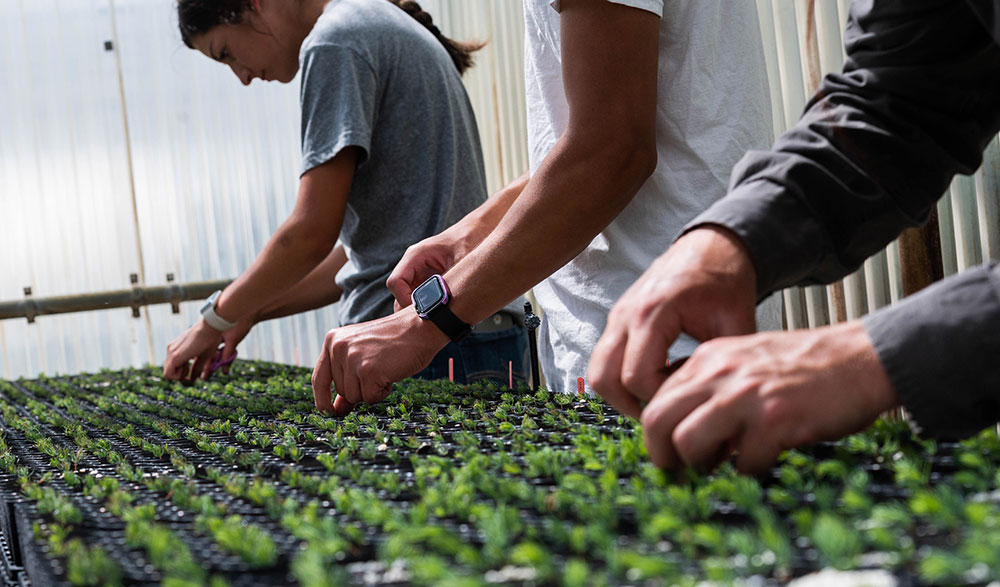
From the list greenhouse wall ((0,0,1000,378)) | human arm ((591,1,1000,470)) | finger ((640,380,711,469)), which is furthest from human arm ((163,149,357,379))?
greenhouse wall ((0,0,1000,378))

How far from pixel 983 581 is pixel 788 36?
179 cm

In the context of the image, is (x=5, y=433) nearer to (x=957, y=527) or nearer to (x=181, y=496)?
(x=181, y=496)

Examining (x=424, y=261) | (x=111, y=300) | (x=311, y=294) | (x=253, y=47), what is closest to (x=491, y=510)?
(x=424, y=261)

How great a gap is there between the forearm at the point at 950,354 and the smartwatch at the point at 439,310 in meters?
0.68

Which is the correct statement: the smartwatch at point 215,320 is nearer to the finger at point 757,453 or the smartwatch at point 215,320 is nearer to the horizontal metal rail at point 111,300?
the horizontal metal rail at point 111,300

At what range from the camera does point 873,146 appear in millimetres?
821

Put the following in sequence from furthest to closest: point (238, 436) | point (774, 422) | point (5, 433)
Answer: point (5, 433), point (238, 436), point (774, 422)

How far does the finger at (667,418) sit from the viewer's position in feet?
1.97

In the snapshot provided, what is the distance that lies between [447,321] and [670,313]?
53cm

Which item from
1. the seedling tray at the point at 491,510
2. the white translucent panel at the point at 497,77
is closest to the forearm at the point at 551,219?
the seedling tray at the point at 491,510

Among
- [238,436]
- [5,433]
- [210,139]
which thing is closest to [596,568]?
[238,436]

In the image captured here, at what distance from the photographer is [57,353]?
148 inches

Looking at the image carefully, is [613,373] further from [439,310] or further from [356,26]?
[356,26]

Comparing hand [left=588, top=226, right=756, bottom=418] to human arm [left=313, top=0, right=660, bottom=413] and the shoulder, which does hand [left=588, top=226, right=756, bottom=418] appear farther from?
the shoulder
